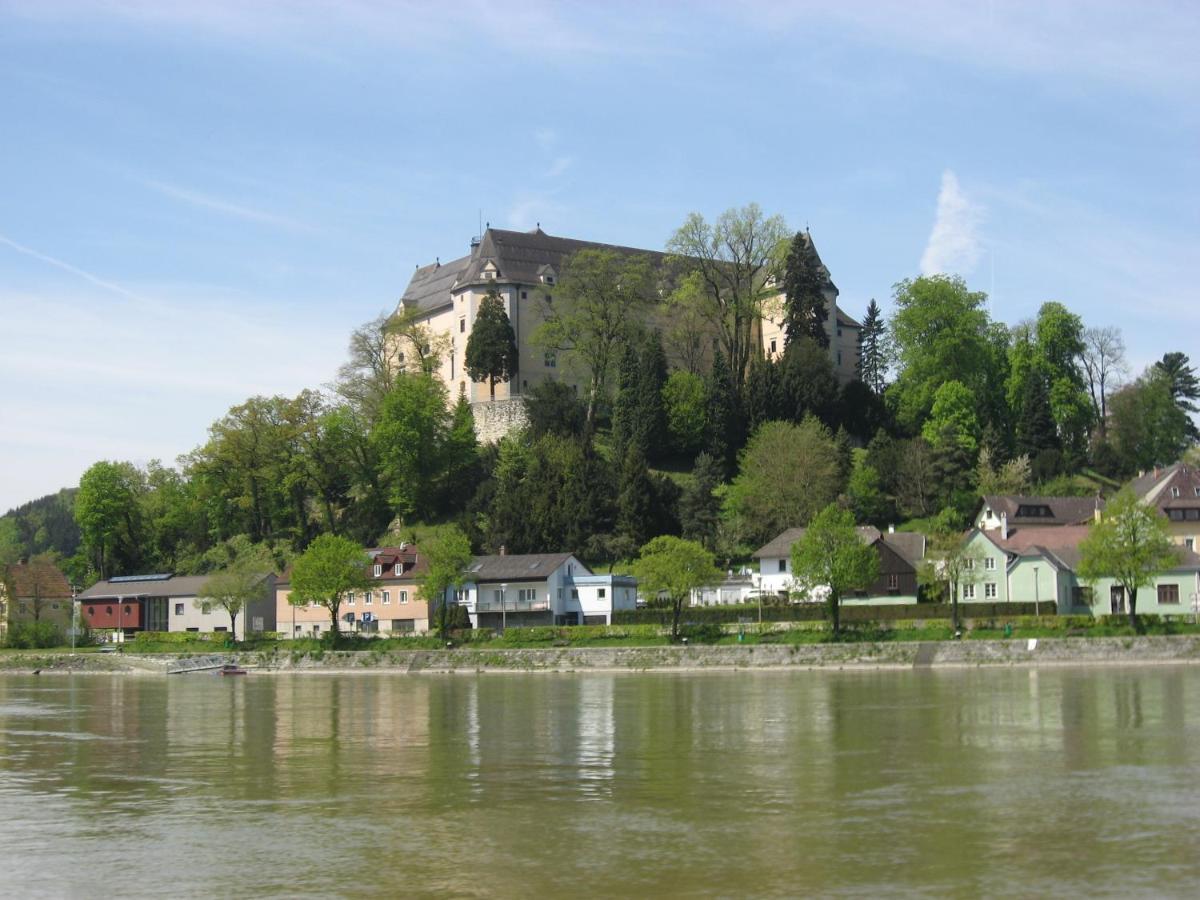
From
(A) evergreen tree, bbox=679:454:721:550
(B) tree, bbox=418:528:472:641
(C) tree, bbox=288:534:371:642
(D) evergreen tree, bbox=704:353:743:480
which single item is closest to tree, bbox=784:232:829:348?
(D) evergreen tree, bbox=704:353:743:480

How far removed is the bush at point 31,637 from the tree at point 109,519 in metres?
17.2

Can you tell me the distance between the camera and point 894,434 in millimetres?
103438

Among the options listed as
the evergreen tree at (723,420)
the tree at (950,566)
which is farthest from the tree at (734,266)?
the tree at (950,566)

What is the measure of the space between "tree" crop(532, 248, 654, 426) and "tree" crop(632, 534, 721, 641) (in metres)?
31.7

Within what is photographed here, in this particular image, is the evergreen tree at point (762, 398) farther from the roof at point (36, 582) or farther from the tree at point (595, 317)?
the roof at point (36, 582)

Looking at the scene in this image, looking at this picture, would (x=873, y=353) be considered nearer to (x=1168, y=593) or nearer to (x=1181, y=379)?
(x=1181, y=379)

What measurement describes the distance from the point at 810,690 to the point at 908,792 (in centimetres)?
2403

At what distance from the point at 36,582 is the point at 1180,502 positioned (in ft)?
247

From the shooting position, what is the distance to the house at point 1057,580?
67.6m

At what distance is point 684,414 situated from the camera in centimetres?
10044

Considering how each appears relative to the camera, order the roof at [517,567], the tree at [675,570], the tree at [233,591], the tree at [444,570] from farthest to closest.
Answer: the tree at [233,591], the roof at [517,567], the tree at [444,570], the tree at [675,570]

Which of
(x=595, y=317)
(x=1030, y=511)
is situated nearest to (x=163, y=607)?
(x=595, y=317)

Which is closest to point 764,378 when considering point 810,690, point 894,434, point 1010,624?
point 894,434

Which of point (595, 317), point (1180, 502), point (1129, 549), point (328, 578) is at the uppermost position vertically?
point (595, 317)
